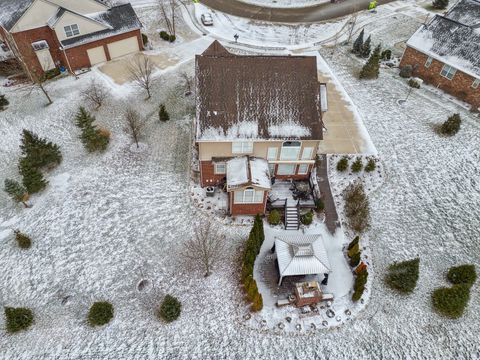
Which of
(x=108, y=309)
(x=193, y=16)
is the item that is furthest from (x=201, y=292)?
(x=193, y=16)

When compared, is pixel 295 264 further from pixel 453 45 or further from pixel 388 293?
pixel 453 45

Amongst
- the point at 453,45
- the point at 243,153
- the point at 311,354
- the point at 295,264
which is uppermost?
the point at 453,45

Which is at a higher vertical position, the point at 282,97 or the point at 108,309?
the point at 282,97

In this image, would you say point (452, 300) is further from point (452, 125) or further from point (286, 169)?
point (452, 125)

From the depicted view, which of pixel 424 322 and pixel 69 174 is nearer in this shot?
pixel 424 322

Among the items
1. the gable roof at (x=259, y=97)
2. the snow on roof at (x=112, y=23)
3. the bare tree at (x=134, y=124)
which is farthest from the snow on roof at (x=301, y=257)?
the snow on roof at (x=112, y=23)

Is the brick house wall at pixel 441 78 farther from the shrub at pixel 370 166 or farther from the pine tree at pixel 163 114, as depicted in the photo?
the pine tree at pixel 163 114

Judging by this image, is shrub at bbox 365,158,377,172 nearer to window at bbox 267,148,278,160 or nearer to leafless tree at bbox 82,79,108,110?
window at bbox 267,148,278,160
